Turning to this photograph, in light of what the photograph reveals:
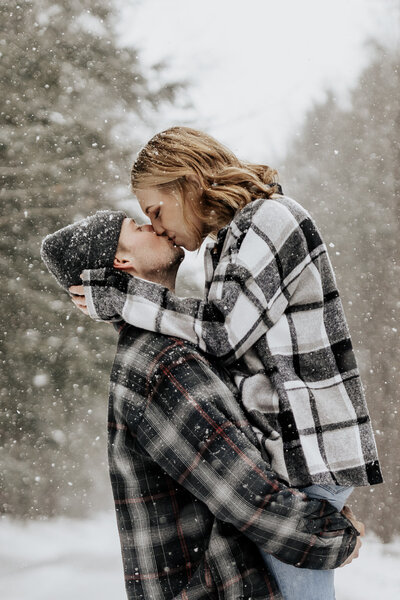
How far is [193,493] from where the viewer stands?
133cm

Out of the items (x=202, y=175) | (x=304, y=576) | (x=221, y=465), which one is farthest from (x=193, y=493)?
(x=202, y=175)

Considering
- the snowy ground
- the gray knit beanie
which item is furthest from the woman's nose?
the snowy ground

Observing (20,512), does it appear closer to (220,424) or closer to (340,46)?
(220,424)

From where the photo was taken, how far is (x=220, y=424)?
131 centimetres

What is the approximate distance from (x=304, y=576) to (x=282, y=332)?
60 cm

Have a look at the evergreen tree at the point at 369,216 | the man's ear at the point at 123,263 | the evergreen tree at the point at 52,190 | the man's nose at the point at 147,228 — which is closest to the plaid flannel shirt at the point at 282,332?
the man's ear at the point at 123,263

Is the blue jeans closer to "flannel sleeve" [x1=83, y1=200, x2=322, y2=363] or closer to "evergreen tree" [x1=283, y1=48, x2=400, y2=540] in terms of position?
"flannel sleeve" [x1=83, y1=200, x2=322, y2=363]

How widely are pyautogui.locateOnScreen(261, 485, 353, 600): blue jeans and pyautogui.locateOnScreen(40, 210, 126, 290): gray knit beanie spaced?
0.80 m

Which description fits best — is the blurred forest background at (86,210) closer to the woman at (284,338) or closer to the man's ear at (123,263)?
the man's ear at (123,263)

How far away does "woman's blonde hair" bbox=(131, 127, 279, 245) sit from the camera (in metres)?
1.67

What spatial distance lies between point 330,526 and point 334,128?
5850mm

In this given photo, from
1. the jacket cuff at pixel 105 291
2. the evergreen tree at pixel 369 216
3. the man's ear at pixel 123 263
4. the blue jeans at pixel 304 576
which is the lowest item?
the blue jeans at pixel 304 576

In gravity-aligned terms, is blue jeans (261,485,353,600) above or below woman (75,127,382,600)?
below

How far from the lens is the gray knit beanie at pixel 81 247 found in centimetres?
156
